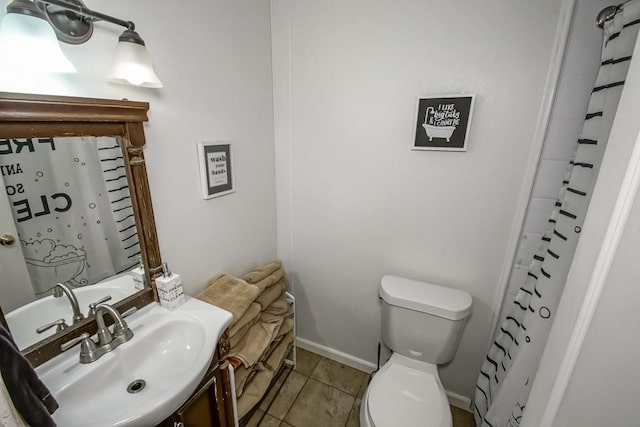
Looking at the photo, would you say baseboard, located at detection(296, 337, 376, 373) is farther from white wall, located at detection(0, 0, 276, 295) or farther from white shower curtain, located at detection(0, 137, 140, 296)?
white shower curtain, located at detection(0, 137, 140, 296)

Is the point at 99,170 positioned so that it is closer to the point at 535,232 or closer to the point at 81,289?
the point at 81,289

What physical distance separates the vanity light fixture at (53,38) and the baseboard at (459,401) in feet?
7.18

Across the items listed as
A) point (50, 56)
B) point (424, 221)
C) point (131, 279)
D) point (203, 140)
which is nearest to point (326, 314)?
point (424, 221)

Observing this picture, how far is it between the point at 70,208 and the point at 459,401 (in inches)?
85.1

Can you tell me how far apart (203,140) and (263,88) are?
534 millimetres

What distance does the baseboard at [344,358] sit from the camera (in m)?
1.66

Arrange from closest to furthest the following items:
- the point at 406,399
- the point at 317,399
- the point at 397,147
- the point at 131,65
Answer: the point at 131,65 < the point at 406,399 < the point at 397,147 < the point at 317,399

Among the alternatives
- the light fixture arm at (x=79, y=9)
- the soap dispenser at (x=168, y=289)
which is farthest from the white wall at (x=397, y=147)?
the light fixture arm at (x=79, y=9)

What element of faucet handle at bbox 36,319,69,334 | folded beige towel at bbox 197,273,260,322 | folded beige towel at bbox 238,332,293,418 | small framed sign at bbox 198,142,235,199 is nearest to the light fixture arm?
small framed sign at bbox 198,142,235,199

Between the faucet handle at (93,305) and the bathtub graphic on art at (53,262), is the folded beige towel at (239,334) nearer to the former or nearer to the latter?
the faucet handle at (93,305)

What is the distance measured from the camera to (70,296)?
0.91 metres

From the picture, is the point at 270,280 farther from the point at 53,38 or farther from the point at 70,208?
the point at 53,38

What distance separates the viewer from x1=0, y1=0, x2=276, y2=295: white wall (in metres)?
0.90

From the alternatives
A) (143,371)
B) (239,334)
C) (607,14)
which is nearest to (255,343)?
(239,334)
